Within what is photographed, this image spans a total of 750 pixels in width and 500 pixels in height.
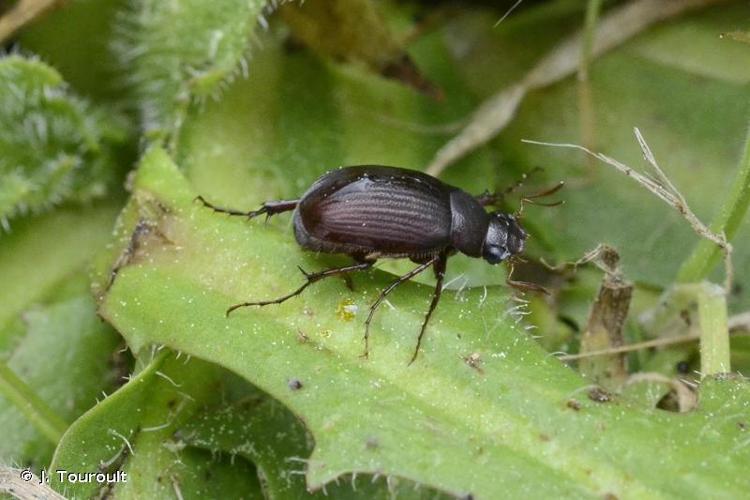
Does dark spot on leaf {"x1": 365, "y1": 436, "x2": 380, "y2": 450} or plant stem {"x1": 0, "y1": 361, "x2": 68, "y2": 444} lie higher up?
dark spot on leaf {"x1": 365, "y1": 436, "x2": 380, "y2": 450}

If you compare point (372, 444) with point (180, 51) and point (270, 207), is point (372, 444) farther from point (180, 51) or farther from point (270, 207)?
point (180, 51)

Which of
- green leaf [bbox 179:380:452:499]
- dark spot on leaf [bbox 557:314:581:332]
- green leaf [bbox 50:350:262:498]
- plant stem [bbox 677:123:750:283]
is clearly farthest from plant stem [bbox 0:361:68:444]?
plant stem [bbox 677:123:750:283]

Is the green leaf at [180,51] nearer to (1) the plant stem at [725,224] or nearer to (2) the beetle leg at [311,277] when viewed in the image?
(2) the beetle leg at [311,277]

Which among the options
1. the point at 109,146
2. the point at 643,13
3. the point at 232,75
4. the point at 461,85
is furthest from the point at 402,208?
the point at 643,13

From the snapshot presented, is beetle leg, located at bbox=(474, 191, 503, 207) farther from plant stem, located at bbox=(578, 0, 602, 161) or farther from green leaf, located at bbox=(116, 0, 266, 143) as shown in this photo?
green leaf, located at bbox=(116, 0, 266, 143)

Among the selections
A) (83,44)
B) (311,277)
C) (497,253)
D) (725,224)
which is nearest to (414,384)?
(311,277)

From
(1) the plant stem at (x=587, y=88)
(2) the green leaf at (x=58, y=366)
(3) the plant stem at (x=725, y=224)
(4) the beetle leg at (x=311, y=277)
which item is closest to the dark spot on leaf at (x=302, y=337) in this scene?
(4) the beetle leg at (x=311, y=277)
